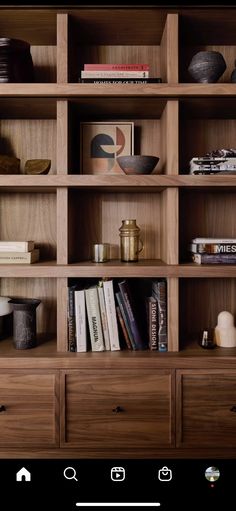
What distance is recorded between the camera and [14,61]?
1602mm

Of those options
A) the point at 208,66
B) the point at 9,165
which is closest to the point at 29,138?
the point at 9,165

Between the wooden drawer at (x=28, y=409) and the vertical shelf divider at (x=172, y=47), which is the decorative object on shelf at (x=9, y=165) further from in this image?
the wooden drawer at (x=28, y=409)

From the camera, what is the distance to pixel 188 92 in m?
1.56

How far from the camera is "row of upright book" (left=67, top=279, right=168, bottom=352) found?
1.62 m

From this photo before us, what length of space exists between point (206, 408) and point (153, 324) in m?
0.37

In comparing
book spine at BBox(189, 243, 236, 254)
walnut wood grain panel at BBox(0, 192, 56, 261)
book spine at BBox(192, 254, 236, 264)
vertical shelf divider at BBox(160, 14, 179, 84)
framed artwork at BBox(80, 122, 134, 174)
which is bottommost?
book spine at BBox(192, 254, 236, 264)

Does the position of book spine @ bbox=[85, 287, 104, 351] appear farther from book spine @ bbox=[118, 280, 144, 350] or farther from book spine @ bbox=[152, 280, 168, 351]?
book spine @ bbox=[152, 280, 168, 351]

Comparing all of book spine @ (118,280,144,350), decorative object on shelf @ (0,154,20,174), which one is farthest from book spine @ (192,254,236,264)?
decorative object on shelf @ (0,154,20,174)

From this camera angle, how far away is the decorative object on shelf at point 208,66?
1571 mm

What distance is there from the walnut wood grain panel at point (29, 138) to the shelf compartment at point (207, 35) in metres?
0.68

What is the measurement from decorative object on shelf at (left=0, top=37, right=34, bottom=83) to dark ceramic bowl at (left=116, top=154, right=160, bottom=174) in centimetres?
53
